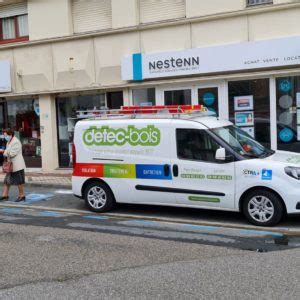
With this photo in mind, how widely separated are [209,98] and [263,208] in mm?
5985

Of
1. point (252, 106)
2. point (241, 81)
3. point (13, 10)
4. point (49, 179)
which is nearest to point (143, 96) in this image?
point (241, 81)

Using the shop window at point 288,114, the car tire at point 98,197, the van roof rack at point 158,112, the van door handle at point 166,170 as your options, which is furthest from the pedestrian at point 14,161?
the shop window at point 288,114

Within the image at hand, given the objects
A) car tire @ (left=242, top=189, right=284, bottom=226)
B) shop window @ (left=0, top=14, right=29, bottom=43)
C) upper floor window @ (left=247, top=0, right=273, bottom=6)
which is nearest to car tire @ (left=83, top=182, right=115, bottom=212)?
car tire @ (left=242, top=189, right=284, bottom=226)

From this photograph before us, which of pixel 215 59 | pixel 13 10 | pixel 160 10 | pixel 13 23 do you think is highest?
pixel 13 10

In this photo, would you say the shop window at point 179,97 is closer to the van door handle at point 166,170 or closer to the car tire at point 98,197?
the car tire at point 98,197

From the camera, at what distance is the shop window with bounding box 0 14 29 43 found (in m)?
16.3

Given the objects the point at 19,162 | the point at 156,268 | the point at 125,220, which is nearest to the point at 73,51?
the point at 19,162

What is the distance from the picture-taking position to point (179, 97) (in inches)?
555

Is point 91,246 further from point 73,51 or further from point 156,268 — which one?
point 73,51

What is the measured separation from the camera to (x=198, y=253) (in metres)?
6.68

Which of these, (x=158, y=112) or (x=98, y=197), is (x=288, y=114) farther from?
(x=98, y=197)

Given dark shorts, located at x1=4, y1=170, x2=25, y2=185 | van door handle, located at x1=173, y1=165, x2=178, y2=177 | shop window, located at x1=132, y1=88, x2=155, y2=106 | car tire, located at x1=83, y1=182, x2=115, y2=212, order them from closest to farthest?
van door handle, located at x1=173, y1=165, x2=178, y2=177, car tire, located at x1=83, y1=182, x2=115, y2=212, dark shorts, located at x1=4, y1=170, x2=25, y2=185, shop window, located at x1=132, y1=88, x2=155, y2=106

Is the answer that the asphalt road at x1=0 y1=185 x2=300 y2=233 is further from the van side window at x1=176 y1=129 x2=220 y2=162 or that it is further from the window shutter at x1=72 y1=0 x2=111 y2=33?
the window shutter at x1=72 y1=0 x2=111 y2=33

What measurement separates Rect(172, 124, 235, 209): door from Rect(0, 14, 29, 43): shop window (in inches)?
368
